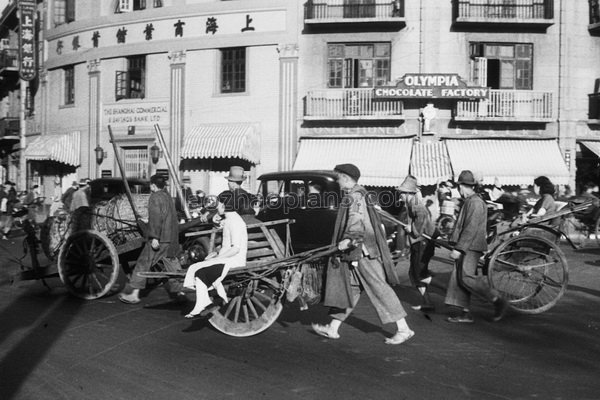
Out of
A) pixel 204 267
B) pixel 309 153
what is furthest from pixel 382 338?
pixel 309 153

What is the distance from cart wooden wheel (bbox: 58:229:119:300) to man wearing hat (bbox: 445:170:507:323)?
172 inches

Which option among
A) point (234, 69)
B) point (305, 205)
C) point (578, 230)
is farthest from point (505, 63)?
point (305, 205)

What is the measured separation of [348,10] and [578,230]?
11.3m

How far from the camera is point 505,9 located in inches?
822

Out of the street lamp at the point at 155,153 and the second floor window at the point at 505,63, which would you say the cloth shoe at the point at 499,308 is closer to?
the second floor window at the point at 505,63

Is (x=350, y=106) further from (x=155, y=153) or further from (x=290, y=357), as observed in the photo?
(x=290, y=357)

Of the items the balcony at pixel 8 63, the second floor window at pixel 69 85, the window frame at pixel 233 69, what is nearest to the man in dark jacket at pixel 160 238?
the window frame at pixel 233 69

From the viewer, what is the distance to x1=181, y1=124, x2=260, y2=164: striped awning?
20731mm

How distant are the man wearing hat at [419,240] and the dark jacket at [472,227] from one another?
93 centimetres

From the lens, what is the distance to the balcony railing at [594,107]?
2081cm

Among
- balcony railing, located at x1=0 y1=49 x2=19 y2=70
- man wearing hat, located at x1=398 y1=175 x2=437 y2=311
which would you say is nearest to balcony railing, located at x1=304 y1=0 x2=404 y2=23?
man wearing hat, located at x1=398 y1=175 x2=437 y2=311

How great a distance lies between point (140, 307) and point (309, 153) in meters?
13.8

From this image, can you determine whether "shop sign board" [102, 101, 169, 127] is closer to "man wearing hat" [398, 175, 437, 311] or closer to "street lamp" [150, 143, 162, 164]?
"street lamp" [150, 143, 162, 164]

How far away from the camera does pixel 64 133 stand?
2530 cm
